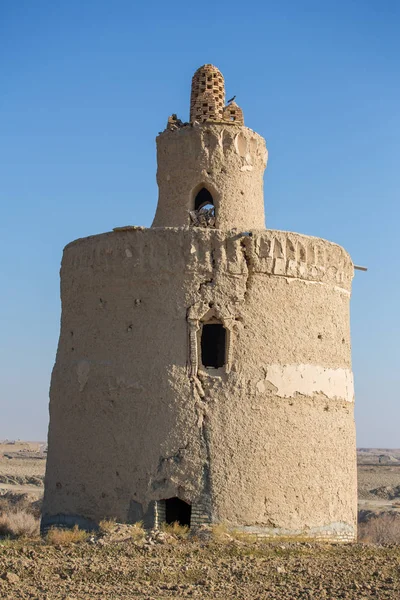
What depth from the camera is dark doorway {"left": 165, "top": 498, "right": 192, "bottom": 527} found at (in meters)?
13.5

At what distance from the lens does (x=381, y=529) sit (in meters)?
21.0

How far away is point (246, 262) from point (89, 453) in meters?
3.58

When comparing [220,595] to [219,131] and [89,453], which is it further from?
[219,131]

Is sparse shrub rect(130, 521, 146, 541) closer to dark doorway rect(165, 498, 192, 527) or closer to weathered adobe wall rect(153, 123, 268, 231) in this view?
dark doorway rect(165, 498, 192, 527)

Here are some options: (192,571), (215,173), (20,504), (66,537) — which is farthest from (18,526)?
(20,504)

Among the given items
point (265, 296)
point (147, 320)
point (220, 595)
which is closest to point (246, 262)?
point (265, 296)

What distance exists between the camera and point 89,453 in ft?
44.3

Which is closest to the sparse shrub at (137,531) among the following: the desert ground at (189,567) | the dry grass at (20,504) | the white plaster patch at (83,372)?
the desert ground at (189,567)

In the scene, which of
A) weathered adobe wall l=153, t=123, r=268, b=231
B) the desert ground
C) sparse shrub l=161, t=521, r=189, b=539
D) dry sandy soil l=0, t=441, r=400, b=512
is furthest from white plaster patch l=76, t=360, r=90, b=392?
dry sandy soil l=0, t=441, r=400, b=512

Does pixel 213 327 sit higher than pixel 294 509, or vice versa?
pixel 213 327

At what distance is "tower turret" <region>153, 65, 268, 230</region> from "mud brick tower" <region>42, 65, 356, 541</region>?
1505 mm

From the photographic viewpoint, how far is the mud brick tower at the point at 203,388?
1298cm

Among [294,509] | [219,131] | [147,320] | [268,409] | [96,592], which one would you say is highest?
[219,131]

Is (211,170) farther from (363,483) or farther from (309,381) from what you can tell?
(363,483)
